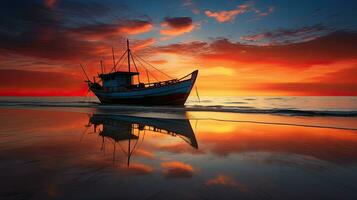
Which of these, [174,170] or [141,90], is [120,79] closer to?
[141,90]

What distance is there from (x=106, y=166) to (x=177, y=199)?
7.59 feet

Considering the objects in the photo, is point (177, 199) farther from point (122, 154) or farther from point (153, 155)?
point (122, 154)

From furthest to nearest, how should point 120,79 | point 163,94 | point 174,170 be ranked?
point 120,79, point 163,94, point 174,170

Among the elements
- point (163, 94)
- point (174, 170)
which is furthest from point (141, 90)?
point (174, 170)

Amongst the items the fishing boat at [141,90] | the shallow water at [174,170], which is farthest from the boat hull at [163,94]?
the shallow water at [174,170]

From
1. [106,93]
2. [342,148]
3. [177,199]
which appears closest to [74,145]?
[177,199]

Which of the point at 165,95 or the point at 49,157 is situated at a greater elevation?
the point at 165,95

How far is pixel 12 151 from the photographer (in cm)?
602

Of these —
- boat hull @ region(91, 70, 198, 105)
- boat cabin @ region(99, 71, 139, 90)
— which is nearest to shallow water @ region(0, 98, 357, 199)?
boat hull @ region(91, 70, 198, 105)

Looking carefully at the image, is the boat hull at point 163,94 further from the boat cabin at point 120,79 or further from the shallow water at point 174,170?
the shallow water at point 174,170

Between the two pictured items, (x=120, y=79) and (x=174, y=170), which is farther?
(x=120, y=79)

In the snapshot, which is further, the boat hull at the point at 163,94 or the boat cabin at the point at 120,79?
the boat cabin at the point at 120,79

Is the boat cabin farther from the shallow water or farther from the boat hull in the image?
the shallow water

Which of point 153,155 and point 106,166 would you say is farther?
point 153,155
